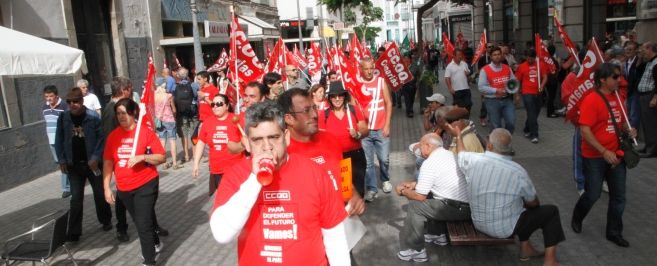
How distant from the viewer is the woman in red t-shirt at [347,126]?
6.16 m

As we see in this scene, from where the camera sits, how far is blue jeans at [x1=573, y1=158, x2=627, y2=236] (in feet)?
17.4

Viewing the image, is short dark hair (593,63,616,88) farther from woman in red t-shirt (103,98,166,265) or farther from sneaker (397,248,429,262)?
woman in red t-shirt (103,98,166,265)

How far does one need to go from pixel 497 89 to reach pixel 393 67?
367cm

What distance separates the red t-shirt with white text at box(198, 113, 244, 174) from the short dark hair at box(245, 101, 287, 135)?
10.8 ft

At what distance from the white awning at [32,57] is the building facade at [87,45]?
5095mm

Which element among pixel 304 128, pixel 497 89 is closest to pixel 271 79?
pixel 304 128

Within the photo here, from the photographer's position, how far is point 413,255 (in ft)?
17.4

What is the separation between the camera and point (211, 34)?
873 inches

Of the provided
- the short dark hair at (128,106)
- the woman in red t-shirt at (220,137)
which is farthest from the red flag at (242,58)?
the short dark hair at (128,106)

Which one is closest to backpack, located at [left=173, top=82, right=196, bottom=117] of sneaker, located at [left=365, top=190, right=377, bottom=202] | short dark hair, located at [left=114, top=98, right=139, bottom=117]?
sneaker, located at [left=365, top=190, right=377, bottom=202]

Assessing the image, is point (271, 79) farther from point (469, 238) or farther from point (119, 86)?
point (469, 238)

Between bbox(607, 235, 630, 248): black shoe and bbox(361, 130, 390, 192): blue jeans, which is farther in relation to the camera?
bbox(361, 130, 390, 192): blue jeans

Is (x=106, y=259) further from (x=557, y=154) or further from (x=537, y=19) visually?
(x=537, y=19)

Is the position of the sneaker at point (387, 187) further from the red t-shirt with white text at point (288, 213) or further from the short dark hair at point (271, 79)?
the red t-shirt with white text at point (288, 213)
